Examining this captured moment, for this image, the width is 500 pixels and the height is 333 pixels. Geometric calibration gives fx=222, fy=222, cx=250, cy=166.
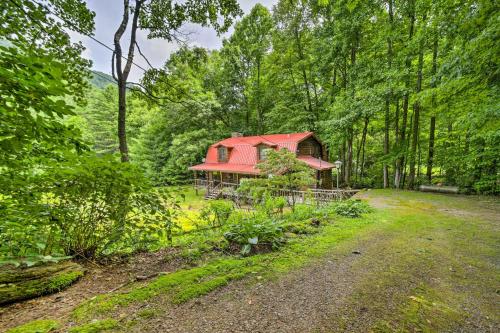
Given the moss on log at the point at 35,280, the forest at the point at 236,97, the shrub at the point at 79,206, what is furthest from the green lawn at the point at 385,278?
the forest at the point at 236,97

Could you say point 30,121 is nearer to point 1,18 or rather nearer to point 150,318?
point 1,18

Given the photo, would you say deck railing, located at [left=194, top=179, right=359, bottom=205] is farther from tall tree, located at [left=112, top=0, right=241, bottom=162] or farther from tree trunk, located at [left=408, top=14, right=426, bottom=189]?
tall tree, located at [left=112, top=0, right=241, bottom=162]

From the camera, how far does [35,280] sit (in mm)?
2182

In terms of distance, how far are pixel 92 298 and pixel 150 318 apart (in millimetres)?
685

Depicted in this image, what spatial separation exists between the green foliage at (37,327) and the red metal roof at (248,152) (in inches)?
538

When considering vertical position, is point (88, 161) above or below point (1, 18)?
below

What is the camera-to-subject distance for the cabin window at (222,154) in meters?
19.4

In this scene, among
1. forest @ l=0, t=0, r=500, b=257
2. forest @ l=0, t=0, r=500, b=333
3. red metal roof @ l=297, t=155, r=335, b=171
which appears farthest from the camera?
red metal roof @ l=297, t=155, r=335, b=171

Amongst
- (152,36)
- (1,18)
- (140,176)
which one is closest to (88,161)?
(140,176)

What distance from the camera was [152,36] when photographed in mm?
5832

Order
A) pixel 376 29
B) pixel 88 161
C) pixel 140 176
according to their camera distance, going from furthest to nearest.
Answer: pixel 376 29 → pixel 140 176 → pixel 88 161

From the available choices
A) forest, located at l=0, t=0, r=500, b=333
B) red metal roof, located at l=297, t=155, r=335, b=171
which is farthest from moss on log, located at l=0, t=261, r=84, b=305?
red metal roof, located at l=297, t=155, r=335, b=171

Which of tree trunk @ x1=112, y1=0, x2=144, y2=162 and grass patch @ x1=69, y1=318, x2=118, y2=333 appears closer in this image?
grass patch @ x1=69, y1=318, x2=118, y2=333

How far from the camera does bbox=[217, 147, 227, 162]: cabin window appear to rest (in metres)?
19.4
